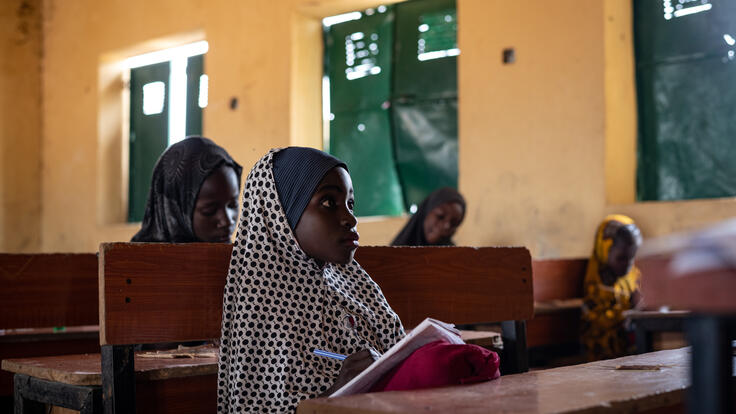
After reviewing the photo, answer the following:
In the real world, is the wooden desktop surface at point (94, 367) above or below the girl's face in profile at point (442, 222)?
below

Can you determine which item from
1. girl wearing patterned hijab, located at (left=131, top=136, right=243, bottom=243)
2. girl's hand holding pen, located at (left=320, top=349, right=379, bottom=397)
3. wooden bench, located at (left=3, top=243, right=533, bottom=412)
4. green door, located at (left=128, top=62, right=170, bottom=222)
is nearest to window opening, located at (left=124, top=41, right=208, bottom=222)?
green door, located at (left=128, top=62, right=170, bottom=222)

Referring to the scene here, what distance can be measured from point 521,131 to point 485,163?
328 millimetres

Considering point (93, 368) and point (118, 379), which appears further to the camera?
point (93, 368)

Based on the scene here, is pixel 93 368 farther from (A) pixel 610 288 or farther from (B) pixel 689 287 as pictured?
(A) pixel 610 288

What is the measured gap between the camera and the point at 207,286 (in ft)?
6.31

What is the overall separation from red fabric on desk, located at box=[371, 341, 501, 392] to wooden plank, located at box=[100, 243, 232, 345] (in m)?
0.67

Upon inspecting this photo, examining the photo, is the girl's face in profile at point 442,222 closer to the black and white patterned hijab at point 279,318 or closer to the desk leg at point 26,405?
the black and white patterned hijab at point 279,318

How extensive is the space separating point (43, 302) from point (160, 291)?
0.92 meters

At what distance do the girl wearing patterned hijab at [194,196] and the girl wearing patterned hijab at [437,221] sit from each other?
201 cm

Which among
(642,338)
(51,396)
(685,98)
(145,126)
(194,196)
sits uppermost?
(145,126)

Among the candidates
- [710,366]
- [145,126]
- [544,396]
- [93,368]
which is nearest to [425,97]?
[145,126]

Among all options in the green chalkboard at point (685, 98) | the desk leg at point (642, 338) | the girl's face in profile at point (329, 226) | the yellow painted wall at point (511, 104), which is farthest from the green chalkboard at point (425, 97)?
the girl's face in profile at point (329, 226)

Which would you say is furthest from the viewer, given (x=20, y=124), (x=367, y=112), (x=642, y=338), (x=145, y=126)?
(x=20, y=124)

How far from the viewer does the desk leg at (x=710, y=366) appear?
2.67ft
